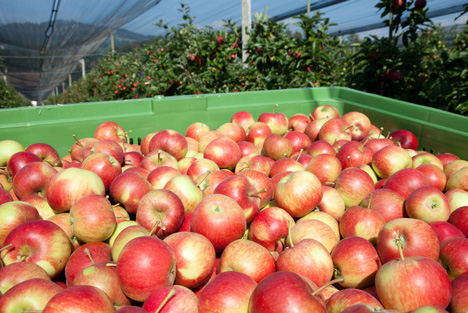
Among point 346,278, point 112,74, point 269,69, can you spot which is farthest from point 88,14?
point 346,278

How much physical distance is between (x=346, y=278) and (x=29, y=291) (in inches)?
56.6

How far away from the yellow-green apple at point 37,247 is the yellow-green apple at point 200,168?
1155 mm

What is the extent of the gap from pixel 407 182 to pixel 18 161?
2.89 m

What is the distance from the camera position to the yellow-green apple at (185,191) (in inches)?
91.8

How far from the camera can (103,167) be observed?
8.25 feet

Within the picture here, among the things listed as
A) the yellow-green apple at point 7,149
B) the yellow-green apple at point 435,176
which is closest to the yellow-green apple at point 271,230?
the yellow-green apple at point 435,176

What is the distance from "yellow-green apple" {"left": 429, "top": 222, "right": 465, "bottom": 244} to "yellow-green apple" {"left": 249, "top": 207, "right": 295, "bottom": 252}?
0.85 metres

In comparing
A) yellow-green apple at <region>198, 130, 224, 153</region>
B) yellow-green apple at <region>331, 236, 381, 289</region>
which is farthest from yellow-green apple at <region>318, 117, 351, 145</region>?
yellow-green apple at <region>331, 236, 381, 289</region>

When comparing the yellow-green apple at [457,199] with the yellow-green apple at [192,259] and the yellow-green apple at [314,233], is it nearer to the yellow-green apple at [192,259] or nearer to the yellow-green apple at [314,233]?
the yellow-green apple at [314,233]

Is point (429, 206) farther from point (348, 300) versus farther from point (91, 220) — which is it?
point (91, 220)

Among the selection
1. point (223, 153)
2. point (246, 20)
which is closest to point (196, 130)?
point (223, 153)

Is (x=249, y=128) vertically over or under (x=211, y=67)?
under

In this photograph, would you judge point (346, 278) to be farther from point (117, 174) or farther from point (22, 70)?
point (22, 70)

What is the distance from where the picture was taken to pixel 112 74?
37.0 ft
